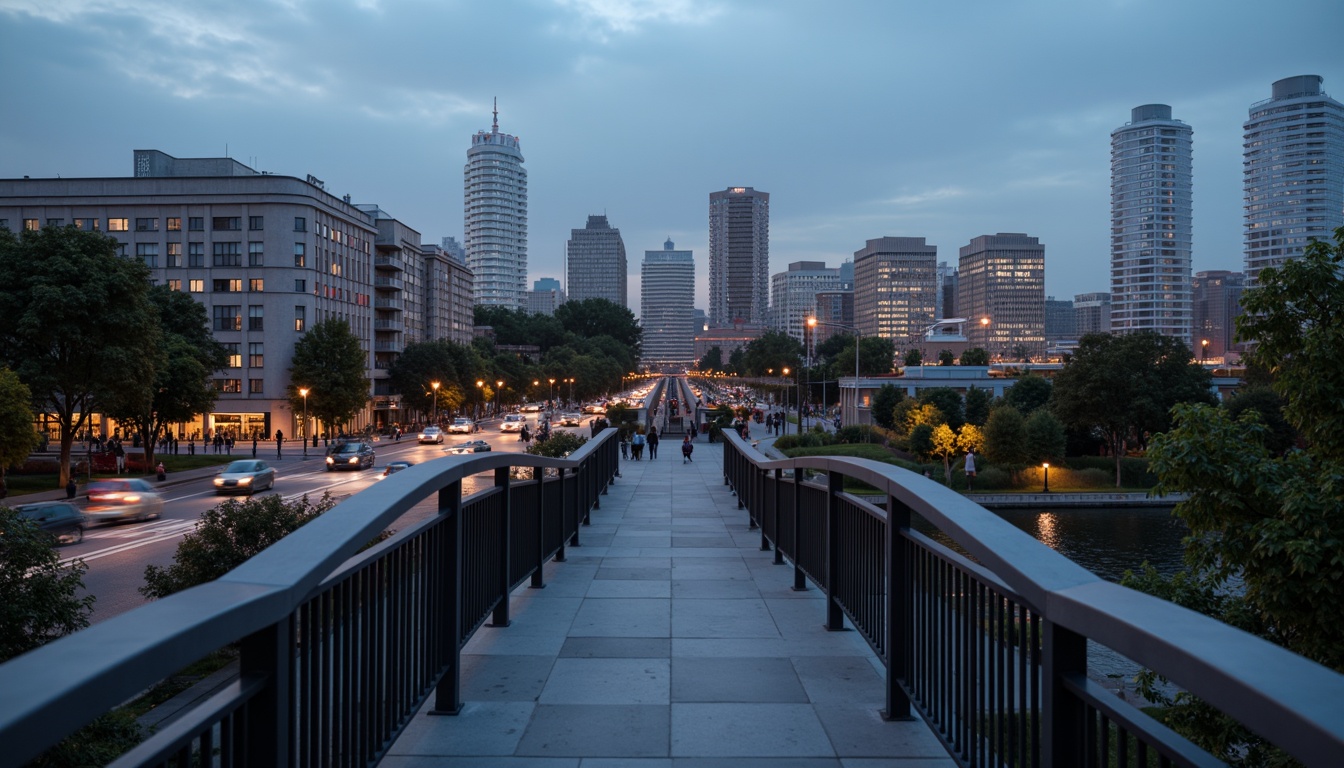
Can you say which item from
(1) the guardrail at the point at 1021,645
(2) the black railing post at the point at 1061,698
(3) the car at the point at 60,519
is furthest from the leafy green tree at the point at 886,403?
(2) the black railing post at the point at 1061,698

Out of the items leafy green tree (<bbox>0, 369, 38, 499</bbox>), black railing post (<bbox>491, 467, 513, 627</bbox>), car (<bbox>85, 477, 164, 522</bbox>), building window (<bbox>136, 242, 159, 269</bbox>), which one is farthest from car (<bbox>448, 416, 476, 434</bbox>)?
black railing post (<bbox>491, 467, 513, 627</bbox>)

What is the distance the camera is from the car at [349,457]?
41.7 meters

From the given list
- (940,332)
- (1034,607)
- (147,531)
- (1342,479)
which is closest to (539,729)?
(1034,607)

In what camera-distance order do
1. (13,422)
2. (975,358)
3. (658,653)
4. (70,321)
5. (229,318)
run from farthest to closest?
1. (975,358)
2. (229,318)
3. (70,321)
4. (13,422)
5. (658,653)

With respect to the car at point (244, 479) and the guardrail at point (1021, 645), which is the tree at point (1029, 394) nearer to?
the car at point (244, 479)

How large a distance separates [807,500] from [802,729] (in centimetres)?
346

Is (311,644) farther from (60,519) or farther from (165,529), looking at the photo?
(165,529)

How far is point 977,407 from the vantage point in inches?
2534

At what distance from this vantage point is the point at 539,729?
496 centimetres

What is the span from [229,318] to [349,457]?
1093 inches

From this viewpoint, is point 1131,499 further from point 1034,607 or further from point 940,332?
point 940,332

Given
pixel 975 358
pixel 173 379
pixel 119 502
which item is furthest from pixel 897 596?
pixel 975 358

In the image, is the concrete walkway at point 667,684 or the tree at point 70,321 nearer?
the concrete walkway at point 667,684

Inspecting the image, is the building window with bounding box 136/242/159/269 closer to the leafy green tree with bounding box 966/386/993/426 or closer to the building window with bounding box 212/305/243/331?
the building window with bounding box 212/305/243/331
